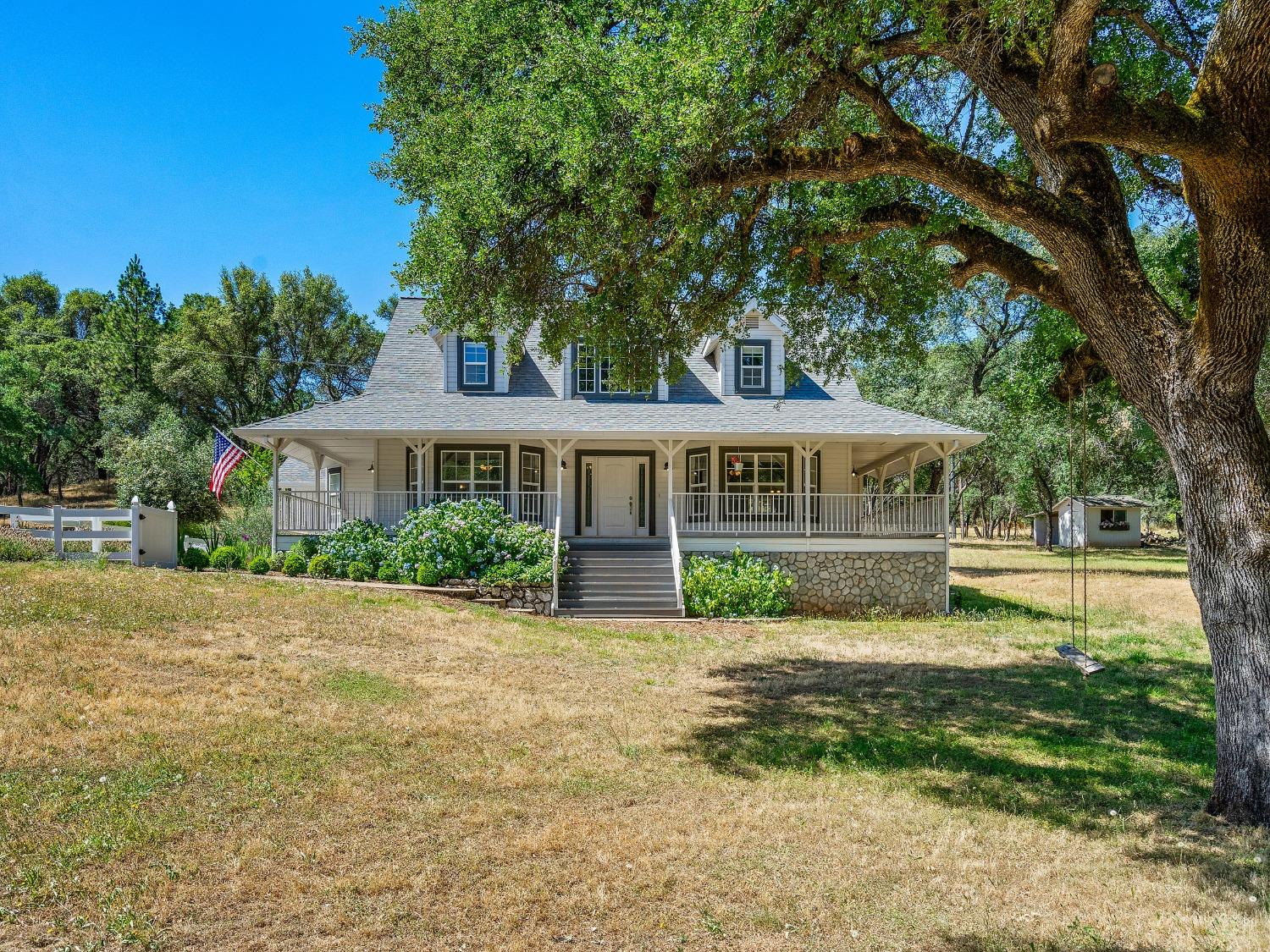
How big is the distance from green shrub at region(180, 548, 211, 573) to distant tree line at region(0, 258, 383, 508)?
70.1ft

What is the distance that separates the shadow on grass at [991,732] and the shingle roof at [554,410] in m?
7.13

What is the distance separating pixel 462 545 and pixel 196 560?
246 inches

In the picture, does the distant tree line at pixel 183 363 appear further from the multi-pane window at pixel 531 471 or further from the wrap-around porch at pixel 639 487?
the multi-pane window at pixel 531 471

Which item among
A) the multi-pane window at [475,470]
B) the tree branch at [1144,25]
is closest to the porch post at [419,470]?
the multi-pane window at [475,470]

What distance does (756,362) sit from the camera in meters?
18.8

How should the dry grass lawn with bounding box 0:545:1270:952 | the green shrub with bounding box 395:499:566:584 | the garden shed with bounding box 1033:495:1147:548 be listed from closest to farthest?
the dry grass lawn with bounding box 0:545:1270:952, the green shrub with bounding box 395:499:566:584, the garden shed with bounding box 1033:495:1147:548

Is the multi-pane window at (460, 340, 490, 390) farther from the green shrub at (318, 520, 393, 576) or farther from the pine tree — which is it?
the pine tree

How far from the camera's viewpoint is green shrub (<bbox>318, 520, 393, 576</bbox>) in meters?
15.1

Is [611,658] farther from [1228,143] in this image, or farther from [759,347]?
[759,347]

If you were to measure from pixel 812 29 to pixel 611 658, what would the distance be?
7522 millimetres

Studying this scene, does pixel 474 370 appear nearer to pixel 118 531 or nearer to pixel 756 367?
pixel 756 367

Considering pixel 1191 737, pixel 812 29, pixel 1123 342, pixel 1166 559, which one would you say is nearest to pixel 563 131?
pixel 812 29

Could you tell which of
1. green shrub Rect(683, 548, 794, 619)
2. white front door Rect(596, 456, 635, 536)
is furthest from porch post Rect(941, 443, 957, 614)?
white front door Rect(596, 456, 635, 536)

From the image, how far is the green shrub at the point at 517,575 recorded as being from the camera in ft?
47.7
